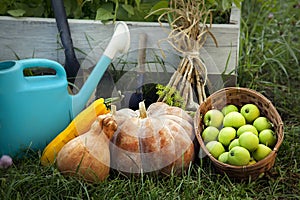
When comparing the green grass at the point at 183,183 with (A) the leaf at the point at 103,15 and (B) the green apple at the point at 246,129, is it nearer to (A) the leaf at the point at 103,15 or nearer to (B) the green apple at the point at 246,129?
(B) the green apple at the point at 246,129

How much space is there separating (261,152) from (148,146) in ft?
1.30

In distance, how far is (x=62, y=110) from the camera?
2.07 meters

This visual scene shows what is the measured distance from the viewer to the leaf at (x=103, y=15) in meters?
2.33

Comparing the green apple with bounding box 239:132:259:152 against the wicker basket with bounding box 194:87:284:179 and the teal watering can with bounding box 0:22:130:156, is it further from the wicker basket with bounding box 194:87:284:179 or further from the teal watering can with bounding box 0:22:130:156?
the teal watering can with bounding box 0:22:130:156

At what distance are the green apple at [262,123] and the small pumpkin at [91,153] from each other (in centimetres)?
52

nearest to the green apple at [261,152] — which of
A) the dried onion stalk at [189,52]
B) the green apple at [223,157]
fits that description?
the green apple at [223,157]

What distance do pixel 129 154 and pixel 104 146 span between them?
3.7 inches

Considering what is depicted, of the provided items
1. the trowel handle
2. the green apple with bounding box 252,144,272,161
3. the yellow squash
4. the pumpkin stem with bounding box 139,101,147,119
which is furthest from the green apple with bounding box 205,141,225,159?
the trowel handle

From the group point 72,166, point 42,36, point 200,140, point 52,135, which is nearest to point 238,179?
point 200,140

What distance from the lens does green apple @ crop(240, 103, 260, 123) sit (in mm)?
2020

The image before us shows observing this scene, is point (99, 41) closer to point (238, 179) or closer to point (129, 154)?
point (129, 154)

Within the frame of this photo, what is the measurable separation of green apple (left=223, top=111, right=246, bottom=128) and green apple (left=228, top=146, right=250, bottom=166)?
5.1 inches

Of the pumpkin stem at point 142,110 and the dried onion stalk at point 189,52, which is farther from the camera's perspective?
the dried onion stalk at point 189,52

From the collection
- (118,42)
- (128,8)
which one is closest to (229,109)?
(118,42)
